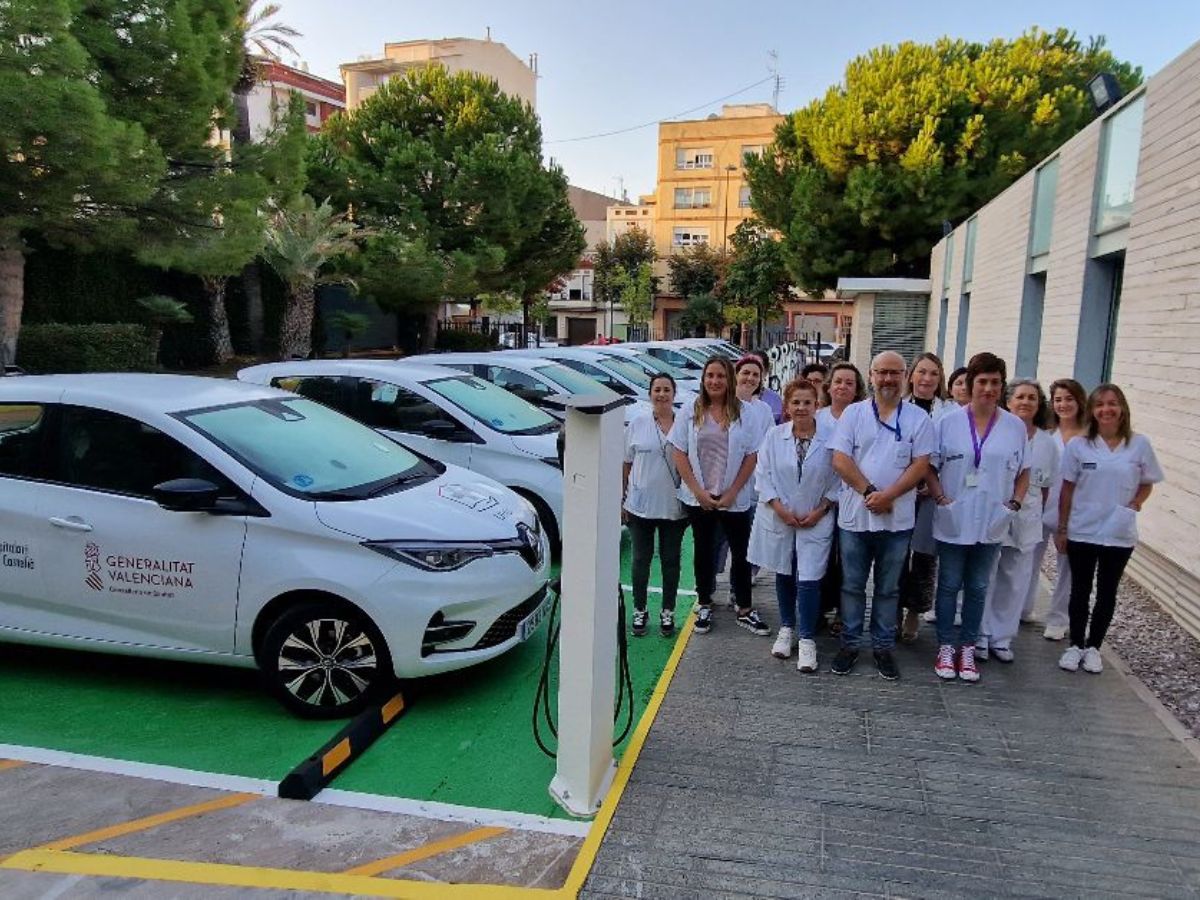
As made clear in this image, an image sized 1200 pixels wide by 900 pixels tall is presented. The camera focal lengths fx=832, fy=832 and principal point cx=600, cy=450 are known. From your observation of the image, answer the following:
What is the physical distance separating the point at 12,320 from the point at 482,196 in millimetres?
13695

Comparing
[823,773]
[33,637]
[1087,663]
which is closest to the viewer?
[823,773]

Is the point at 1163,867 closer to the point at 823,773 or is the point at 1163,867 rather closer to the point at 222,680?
the point at 823,773

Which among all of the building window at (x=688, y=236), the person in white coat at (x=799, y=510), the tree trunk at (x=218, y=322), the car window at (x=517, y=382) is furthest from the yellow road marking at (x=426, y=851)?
the building window at (x=688, y=236)

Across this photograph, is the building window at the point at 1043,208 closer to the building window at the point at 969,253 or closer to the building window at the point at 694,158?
the building window at the point at 969,253

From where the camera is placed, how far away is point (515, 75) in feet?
182

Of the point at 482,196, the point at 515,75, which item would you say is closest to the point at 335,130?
the point at 482,196

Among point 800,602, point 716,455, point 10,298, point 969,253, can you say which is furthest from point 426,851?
point 969,253

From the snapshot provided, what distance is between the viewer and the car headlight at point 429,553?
3.99m

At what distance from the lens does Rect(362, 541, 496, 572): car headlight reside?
157 inches

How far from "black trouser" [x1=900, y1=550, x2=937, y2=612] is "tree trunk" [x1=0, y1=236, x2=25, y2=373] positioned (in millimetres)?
15175

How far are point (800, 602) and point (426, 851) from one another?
2.46m

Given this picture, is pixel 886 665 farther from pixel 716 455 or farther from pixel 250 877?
pixel 250 877

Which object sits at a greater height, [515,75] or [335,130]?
[515,75]

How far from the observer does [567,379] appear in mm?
9648
